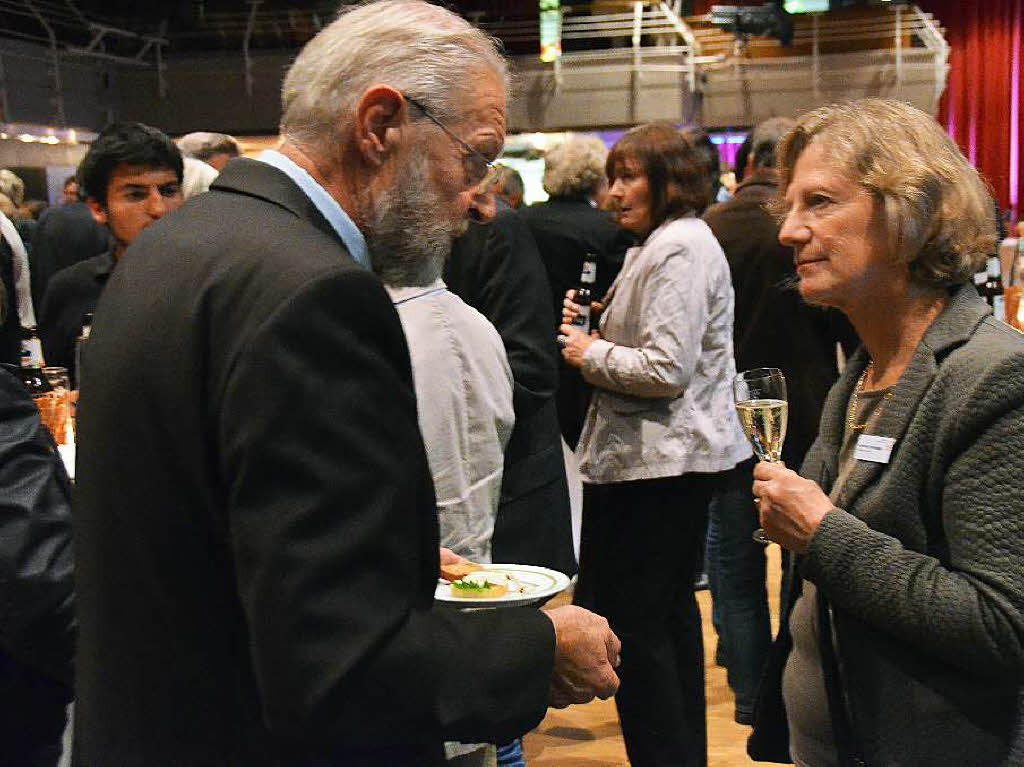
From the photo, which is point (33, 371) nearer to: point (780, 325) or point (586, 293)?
point (586, 293)

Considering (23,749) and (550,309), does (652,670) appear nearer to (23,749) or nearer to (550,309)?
(550,309)

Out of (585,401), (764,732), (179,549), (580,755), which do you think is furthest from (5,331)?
(179,549)

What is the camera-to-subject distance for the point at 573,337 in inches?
133

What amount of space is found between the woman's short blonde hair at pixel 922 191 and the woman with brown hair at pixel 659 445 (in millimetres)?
1324

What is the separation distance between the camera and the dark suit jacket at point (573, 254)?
4.00 metres

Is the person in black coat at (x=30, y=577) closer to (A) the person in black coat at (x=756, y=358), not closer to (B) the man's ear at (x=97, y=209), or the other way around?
(B) the man's ear at (x=97, y=209)

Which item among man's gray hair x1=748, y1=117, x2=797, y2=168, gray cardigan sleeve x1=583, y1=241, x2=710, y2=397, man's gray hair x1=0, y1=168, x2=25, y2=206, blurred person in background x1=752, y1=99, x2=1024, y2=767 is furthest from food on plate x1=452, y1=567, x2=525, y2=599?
man's gray hair x1=0, y1=168, x2=25, y2=206

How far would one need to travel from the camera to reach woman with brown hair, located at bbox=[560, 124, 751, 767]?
3178mm

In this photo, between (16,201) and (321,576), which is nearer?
(321,576)

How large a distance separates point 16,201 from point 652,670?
18.9ft

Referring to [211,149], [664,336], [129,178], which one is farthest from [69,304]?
[664,336]

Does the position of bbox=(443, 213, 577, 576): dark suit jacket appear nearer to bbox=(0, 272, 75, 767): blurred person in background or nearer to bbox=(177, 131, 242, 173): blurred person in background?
bbox=(0, 272, 75, 767): blurred person in background

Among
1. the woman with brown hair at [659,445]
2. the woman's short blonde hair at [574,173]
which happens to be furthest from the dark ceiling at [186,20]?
the woman with brown hair at [659,445]

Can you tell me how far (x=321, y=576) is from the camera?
3.40ft
